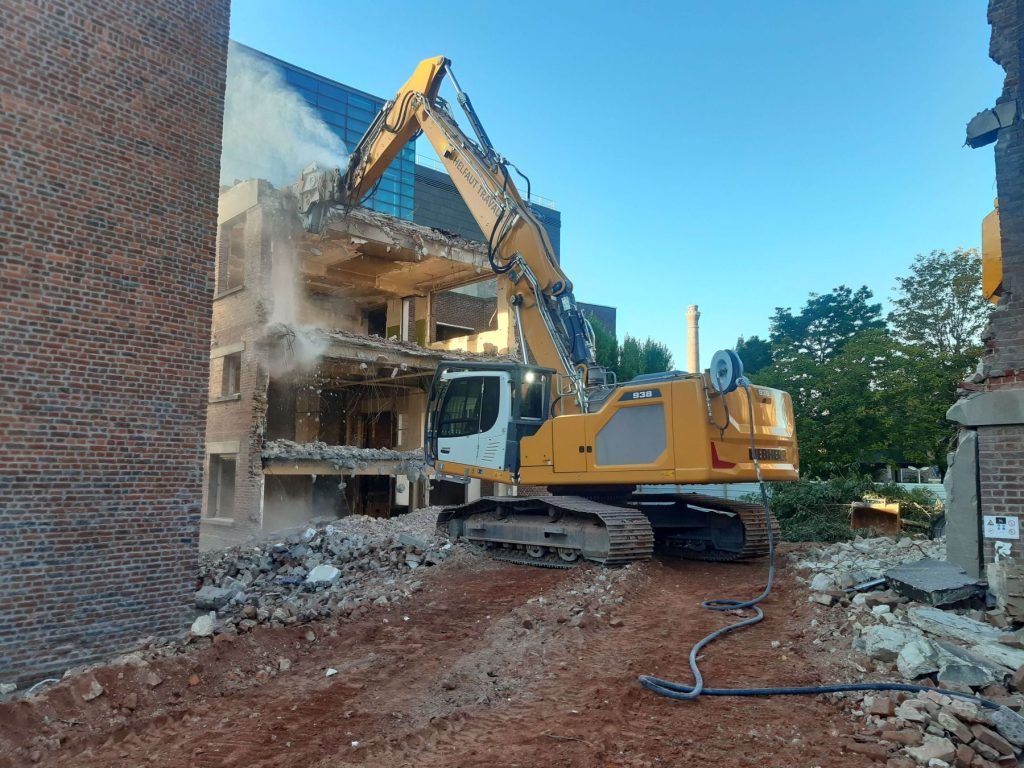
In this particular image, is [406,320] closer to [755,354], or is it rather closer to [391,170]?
[391,170]

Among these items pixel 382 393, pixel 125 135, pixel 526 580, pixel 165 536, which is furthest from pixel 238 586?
pixel 382 393

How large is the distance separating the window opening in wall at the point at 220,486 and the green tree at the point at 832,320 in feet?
75.6

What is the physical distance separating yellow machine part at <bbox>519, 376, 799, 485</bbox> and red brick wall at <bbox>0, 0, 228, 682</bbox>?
4508mm

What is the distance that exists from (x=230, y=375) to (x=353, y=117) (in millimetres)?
23657

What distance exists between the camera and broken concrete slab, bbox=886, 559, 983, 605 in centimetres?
621

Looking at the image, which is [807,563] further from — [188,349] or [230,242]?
[230,242]

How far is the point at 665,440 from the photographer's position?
8688 millimetres

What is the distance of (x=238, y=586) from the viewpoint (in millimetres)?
8453

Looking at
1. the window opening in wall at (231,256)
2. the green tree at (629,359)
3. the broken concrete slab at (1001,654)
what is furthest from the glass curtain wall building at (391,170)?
the broken concrete slab at (1001,654)

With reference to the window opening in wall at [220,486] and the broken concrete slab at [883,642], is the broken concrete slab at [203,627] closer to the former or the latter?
the broken concrete slab at [883,642]

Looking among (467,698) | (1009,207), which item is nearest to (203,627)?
(467,698)

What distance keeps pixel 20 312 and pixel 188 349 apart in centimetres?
149

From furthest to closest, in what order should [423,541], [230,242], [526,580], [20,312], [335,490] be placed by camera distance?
[335,490], [230,242], [423,541], [526,580], [20,312]

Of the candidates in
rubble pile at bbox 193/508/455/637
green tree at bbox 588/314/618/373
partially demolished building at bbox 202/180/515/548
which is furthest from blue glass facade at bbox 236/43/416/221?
rubble pile at bbox 193/508/455/637
